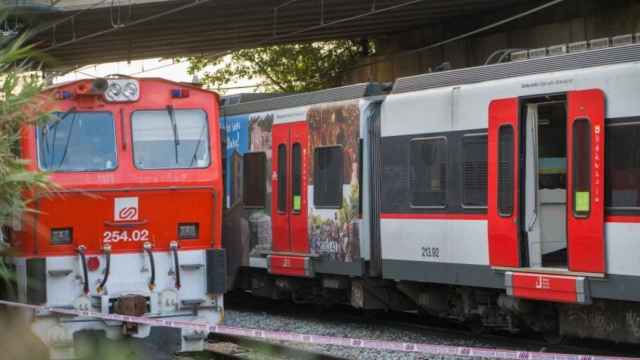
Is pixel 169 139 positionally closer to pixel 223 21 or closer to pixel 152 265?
pixel 152 265

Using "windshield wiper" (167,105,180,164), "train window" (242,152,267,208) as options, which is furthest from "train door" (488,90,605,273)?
"train window" (242,152,267,208)

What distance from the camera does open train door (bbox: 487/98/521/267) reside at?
13.6 m

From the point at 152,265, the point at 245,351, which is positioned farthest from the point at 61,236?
the point at 245,351

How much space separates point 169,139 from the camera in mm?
13180

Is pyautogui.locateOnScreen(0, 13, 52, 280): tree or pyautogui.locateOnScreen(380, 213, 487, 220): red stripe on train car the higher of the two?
pyautogui.locateOnScreen(0, 13, 52, 280): tree

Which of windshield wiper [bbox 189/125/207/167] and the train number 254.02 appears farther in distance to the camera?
windshield wiper [bbox 189/125/207/167]

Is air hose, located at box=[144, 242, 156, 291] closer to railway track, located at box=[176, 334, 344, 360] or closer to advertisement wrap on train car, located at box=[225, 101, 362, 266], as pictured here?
railway track, located at box=[176, 334, 344, 360]

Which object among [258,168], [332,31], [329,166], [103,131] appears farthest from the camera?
[332,31]

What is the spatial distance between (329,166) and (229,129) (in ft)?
12.3

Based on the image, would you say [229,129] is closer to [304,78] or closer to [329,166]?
[329,166]

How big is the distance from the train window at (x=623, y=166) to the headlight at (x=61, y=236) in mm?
5690

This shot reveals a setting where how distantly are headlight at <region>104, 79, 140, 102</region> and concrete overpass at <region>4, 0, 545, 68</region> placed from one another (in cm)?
1629

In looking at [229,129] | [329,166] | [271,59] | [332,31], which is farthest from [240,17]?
[329,166]

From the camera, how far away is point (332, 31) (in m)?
38.4
